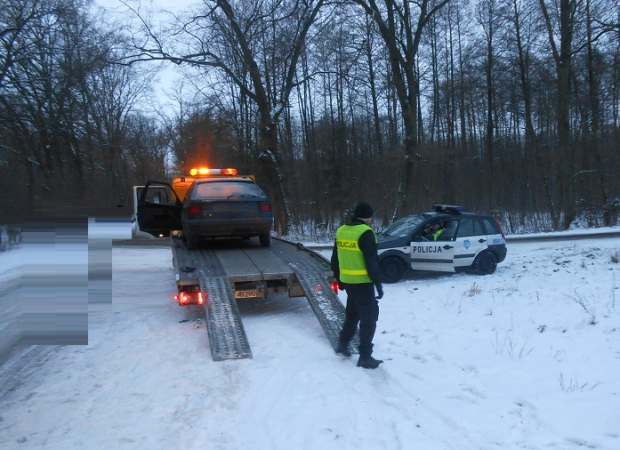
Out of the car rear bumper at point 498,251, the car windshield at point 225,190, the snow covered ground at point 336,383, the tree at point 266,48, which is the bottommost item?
the snow covered ground at point 336,383

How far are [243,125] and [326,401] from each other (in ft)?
69.9

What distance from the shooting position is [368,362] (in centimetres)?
588

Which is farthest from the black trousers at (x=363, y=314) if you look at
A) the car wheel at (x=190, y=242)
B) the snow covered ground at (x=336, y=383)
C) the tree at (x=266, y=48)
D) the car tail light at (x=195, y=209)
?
the tree at (x=266, y=48)

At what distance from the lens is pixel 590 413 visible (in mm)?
4570

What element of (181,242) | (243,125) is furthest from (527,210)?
(181,242)

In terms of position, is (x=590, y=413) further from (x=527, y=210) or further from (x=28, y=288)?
(x=527, y=210)

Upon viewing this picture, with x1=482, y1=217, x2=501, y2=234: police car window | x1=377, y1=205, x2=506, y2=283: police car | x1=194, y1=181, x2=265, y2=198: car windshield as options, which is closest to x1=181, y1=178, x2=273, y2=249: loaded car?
x1=194, y1=181, x2=265, y2=198: car windshield

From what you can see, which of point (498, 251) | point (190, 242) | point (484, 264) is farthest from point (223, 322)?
point (498, 251)

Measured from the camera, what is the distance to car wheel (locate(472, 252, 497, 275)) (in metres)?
11.8

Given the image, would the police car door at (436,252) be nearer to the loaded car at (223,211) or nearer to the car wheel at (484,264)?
the car wheel at (484,264)

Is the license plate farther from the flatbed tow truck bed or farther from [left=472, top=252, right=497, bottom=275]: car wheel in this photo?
[left=472, top=252, right=497, bottom=275]: car wheel

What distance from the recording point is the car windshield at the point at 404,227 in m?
11.9

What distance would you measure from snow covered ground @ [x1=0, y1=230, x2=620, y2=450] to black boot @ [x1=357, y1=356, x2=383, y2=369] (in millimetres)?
96

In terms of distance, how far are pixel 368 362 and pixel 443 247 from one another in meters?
6.27
